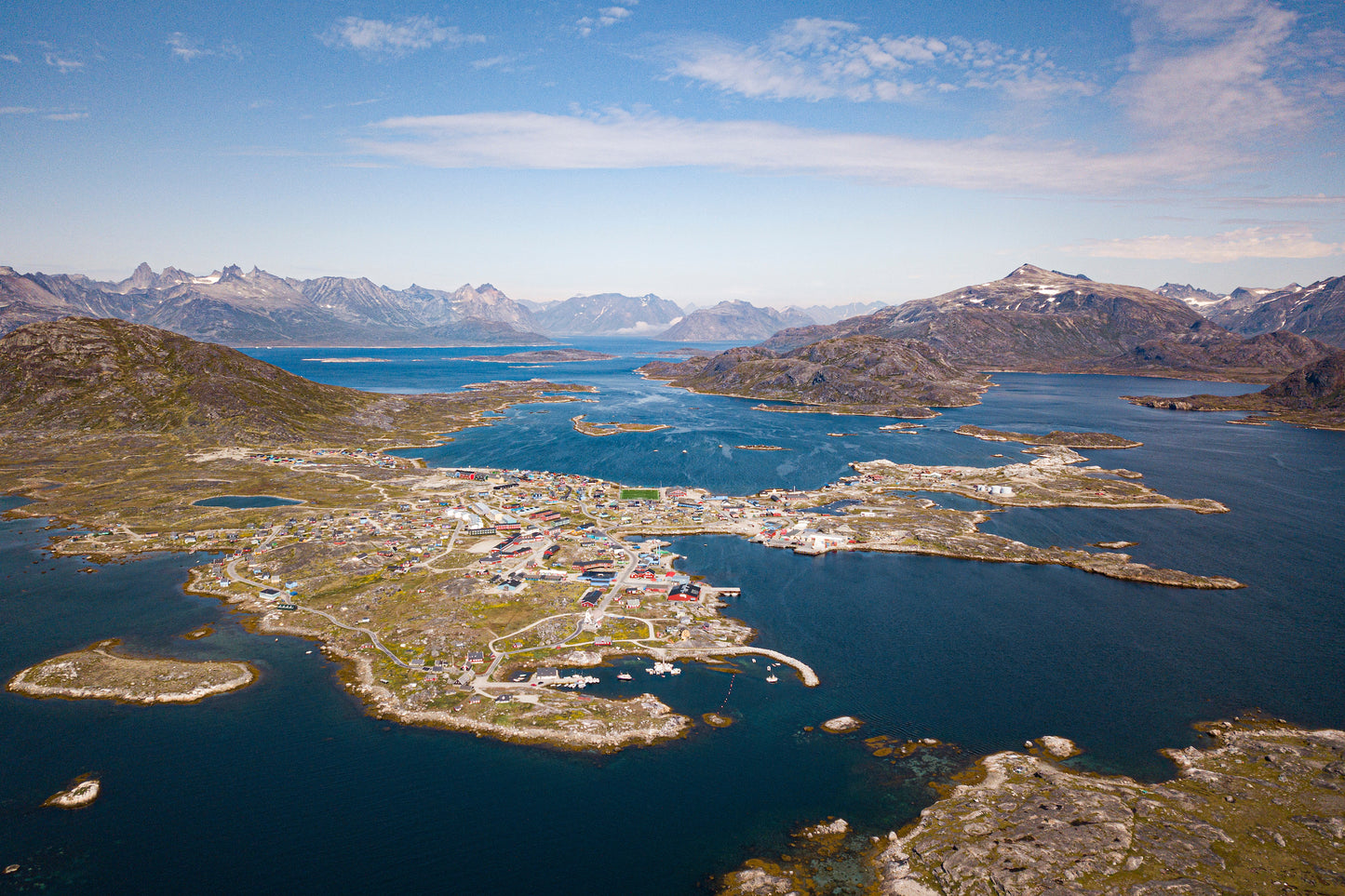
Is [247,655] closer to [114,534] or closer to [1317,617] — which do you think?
[114,534]

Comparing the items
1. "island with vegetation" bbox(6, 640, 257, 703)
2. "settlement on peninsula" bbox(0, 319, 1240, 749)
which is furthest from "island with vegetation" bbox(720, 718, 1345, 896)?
"island with vegetation" bbox(6, 640, 257, 703)

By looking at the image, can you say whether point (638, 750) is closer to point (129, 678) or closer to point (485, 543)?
point (485, 543)

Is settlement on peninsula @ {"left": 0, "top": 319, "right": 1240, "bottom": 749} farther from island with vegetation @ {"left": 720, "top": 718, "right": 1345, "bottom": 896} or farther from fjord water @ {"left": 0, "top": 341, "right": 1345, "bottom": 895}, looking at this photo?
island with vegetation @ {"left": 720, "top": 718, "right": 1345, "bottom": 896}

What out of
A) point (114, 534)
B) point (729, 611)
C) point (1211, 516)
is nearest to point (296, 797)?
point (729, 611)

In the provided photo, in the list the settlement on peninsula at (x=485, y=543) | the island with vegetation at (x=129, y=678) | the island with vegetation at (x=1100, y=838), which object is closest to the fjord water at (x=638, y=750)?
the island with vegetation at (x=129, y=678)

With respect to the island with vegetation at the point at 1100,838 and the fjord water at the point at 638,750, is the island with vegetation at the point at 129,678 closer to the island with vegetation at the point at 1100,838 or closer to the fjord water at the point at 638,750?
the fjord water at the point at 638,750
